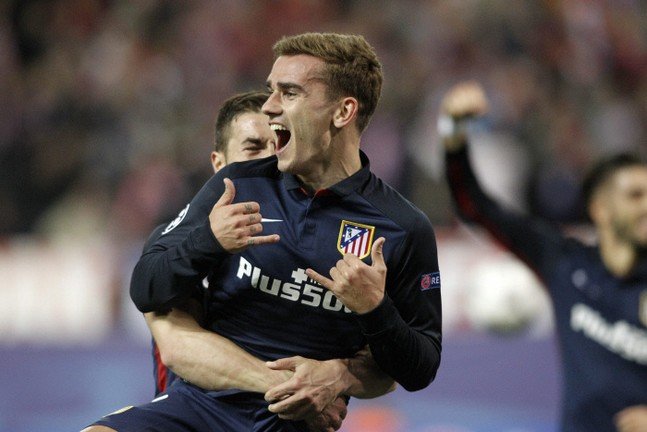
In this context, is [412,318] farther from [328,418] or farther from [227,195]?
[227,195]

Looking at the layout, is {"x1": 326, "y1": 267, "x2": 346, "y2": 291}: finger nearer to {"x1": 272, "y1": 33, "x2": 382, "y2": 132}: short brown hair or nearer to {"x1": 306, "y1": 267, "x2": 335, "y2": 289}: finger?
{"x1": 306, "y1": 267, "x2": 335, "y2": 289}: finger

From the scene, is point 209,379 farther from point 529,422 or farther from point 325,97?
point 529,422

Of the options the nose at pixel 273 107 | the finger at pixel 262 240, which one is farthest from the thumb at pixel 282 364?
the nose at pixel 273 107

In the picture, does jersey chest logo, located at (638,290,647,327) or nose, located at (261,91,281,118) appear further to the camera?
jersey chest logo, located at (638,290,647,327)

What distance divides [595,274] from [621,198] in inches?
13.6

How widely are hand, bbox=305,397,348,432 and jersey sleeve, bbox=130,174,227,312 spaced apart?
63 cm

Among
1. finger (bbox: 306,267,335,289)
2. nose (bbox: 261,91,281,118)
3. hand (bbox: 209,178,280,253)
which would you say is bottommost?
finger (bbox: 306,267,335,289)

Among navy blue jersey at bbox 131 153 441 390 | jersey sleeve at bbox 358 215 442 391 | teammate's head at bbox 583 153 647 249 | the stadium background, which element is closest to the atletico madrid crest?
navy blue jersey at bbox 131 153 441 390

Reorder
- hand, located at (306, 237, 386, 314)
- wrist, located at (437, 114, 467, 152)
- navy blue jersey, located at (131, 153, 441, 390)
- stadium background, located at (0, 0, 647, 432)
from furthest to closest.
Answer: stadium background, located at (0, 0, 647, 432)
wrist, located at (437, 114, 467, 152)
navy blue jersey, located at (131, 153, 441, 390)
hand, located at (306, 237, 386, 314)

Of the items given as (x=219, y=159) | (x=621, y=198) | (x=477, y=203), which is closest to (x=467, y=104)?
(x=477, y=203)

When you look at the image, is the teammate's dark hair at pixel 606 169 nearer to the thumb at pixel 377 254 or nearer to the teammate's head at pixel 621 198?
the teammate's head at pixel 621 198

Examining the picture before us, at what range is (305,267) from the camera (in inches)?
163

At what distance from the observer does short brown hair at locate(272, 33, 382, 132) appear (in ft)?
13.9

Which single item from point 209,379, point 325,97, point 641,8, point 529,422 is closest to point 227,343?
point 209,379
